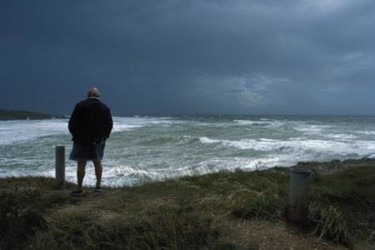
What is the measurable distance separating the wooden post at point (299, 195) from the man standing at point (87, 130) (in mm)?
3463

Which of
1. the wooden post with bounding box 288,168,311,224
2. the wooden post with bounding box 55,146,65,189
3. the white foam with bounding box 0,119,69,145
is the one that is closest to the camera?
the wooden post with bounding box 288,168,311,224

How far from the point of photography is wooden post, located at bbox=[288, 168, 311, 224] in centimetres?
593

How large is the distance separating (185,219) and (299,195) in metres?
1.63

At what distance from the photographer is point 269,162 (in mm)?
16547

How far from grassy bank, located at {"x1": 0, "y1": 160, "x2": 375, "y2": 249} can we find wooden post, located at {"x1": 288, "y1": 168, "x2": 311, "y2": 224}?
92 mm

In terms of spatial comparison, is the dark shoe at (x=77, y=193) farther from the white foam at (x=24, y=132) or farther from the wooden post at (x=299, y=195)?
the white foam at (x=24, y=132)

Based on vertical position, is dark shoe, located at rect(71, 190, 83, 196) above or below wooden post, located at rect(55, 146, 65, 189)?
below

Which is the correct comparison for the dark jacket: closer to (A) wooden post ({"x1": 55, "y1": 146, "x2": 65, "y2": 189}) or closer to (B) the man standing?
(B) the man standing

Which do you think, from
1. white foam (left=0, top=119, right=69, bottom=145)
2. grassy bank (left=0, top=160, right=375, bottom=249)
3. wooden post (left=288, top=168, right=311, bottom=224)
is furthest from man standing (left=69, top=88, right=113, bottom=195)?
white foam (left=0, top=119, right=69, bottom=145)

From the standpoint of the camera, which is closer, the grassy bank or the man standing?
the grassy bank

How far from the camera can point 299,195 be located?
595 cm

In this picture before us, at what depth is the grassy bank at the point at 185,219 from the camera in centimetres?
541

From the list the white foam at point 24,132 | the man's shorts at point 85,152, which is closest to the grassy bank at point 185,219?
the man's shorts at point 85,152

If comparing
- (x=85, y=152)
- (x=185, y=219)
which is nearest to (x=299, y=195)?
(x=185, y=219)
